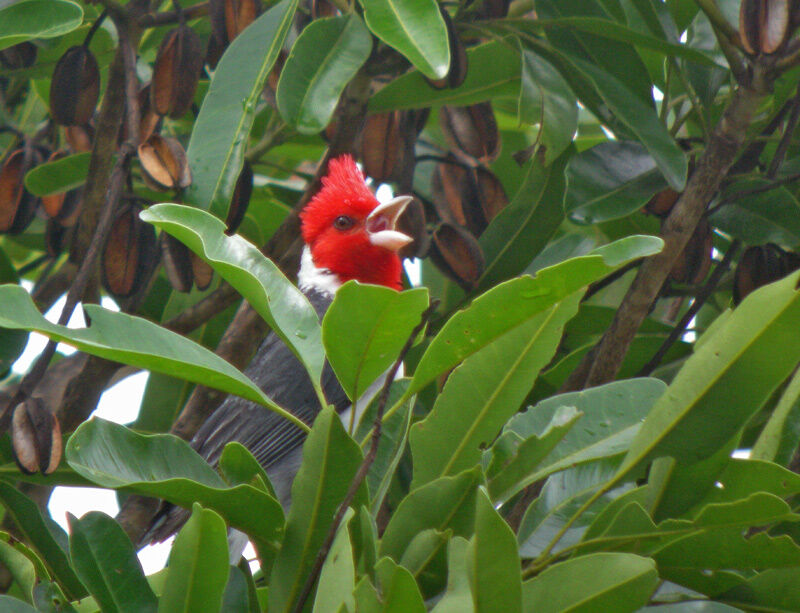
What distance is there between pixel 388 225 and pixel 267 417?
75cm

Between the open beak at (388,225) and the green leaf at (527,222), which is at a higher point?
the open beak at (388,225)

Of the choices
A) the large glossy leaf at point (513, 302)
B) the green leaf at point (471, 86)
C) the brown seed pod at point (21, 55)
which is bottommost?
the large glossy leaf at point (513, 302)

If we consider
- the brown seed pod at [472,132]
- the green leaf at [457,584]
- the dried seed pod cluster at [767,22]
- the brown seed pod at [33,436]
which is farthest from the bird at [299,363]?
the green leaf at [457,584]

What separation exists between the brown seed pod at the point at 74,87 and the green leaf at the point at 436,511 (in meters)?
1.59

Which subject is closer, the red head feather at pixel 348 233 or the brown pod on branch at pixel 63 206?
the brown pod on branch at pixel 63 206

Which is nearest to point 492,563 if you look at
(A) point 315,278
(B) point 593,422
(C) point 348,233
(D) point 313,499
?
(D) point 313,499

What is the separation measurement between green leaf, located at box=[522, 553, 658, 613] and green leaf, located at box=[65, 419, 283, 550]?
369mm

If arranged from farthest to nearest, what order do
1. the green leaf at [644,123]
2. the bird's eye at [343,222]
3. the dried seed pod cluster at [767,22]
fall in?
the bird's eye at [343,222] < the green leaf at [644,123] < the dried seed pod cluster at [767,22]

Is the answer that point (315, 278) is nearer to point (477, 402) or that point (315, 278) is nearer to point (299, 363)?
point (299, 363)

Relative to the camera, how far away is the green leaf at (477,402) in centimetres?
140

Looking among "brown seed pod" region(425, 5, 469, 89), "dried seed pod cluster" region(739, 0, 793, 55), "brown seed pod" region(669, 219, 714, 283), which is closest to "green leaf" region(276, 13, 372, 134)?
"brown seed pod" region(425, 5, 469, 89)

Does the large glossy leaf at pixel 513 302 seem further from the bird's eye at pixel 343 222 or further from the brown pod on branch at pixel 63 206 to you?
the bird's eye at pixel 343 222

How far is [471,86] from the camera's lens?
2633 mm

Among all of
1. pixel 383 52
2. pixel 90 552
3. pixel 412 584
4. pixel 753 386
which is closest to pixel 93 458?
pixel 90 552
